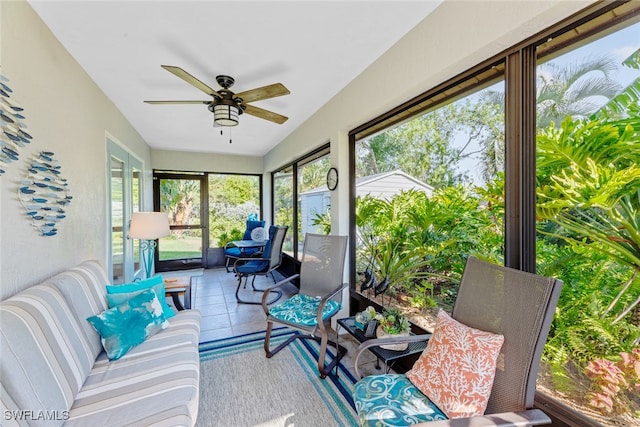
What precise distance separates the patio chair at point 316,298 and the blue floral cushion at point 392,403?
80 centimetres

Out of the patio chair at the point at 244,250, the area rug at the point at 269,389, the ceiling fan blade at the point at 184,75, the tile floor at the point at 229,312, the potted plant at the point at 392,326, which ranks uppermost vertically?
the ceiling fan blade at the point at 184,75

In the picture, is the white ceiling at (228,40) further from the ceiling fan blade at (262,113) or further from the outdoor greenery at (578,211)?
the outdoor greenery at (578,211)

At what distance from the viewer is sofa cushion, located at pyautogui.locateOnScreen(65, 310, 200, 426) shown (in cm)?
119

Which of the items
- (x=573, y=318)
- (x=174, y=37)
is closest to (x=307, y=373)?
(x=573, y=318)

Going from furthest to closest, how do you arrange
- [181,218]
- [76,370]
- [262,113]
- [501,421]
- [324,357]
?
[181,218] → [262,113] → [324,357] → [76,370] → [501,421]

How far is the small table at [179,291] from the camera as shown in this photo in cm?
245

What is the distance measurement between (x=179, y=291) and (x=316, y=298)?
130 centimetres

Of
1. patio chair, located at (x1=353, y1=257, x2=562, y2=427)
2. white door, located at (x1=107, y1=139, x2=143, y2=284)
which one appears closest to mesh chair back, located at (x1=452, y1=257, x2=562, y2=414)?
patio chair, located at (x1=353, y1=257, x2=562, y2=427)

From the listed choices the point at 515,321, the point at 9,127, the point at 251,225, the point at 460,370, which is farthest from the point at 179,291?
the point at 251,225

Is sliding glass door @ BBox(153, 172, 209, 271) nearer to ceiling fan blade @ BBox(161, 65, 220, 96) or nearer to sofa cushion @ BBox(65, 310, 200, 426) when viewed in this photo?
ceiling fan blade @ BBox(161, 65, 220, 96)

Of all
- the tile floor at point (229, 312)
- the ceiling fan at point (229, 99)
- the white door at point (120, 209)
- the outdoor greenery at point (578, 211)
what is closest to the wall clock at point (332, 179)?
the ceiling fan at point (229, 99)

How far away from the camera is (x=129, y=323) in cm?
176

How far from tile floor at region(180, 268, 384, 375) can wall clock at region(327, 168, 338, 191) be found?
64.4 inches

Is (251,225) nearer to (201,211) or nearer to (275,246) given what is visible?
(201,211)
